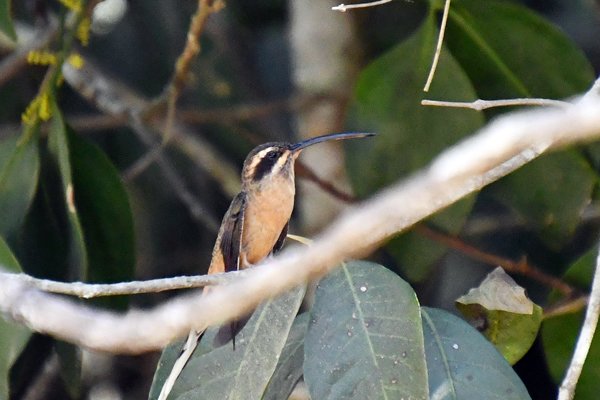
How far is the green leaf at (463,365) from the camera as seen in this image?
Result: 2.24 m

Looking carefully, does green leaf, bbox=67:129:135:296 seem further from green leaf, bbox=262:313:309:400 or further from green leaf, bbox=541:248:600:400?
green leaf, bbox=541:248:600:400

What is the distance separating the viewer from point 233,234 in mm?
3197

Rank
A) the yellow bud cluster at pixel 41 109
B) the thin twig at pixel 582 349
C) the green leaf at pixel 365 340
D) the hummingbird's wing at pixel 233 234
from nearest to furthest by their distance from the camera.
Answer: the thin twig at pixel 582 349, the green leaf at pixel 365 340, the yellow bud cluster at pixel 41 109, the hummingbird's wing at pixel 233 234

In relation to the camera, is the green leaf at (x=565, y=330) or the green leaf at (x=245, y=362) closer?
the green leaf at (x=245, y=362)

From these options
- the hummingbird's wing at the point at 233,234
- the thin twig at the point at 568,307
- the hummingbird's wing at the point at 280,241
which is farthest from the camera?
the hummingbird's wing at the point at 280,241

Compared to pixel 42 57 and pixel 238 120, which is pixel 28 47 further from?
pixel 238 120

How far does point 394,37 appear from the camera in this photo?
4.45m

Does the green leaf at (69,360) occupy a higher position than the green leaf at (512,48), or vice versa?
the green leaf at (512,48)

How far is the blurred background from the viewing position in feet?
12.4

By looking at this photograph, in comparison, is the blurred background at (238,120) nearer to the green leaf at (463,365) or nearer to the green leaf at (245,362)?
the green leaf at (463,365)

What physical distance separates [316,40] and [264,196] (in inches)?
27.6

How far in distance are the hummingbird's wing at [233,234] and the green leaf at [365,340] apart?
0.74 m

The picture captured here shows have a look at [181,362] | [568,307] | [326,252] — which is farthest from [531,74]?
[326,252]

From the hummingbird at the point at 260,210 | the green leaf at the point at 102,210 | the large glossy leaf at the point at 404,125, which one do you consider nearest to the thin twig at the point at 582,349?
the large glossy leaf at the point at 404,125
